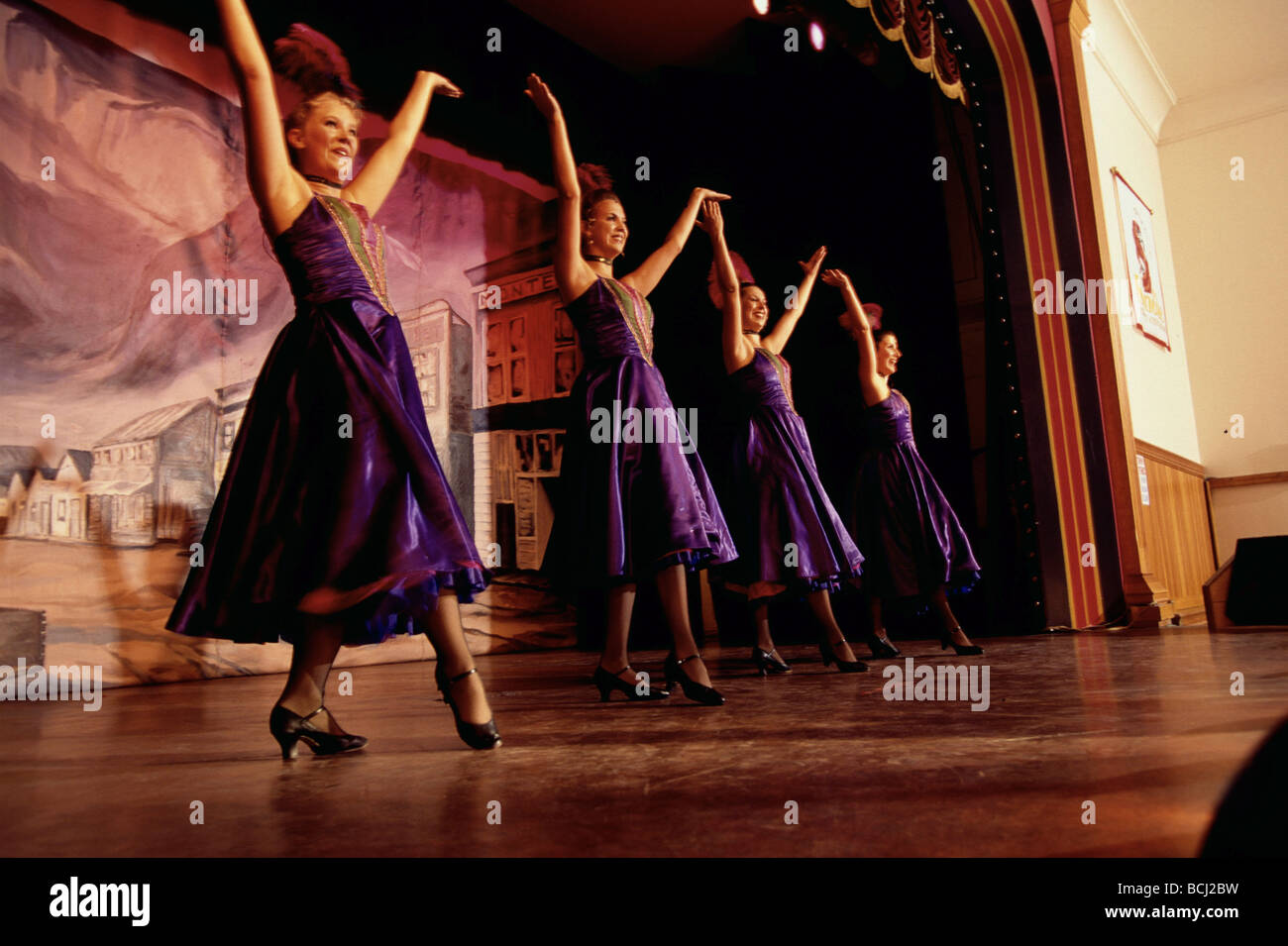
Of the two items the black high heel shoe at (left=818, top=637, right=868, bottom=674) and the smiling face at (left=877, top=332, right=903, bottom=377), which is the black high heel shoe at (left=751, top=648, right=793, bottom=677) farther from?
the smiling face at (left=877, top=332, right=903, bottom=377)

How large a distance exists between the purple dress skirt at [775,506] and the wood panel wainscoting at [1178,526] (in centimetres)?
339

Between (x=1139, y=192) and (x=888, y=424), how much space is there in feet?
17.6

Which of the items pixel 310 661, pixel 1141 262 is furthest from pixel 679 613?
pixel 1141 262

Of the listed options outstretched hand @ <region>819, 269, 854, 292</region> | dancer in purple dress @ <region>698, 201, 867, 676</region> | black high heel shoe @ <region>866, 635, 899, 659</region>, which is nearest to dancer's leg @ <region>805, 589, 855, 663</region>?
dancer in purple dress @ <region>698, 201, 867, 676</region>

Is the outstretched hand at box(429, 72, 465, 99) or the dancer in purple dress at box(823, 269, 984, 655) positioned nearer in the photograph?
the outstretched hand at box(429, 72, 465, 99)

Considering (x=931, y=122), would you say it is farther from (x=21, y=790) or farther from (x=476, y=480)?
(x=21, y=790)

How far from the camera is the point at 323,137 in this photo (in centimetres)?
180

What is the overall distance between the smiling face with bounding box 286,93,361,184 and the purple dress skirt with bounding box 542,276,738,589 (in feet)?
2.63

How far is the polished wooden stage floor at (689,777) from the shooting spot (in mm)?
942

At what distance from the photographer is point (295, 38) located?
71.8 inches

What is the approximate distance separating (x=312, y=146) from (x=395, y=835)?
4.64 feet

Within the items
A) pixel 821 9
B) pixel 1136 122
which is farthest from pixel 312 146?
pixel 1136 122

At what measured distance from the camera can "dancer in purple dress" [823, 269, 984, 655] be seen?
12.2 feet

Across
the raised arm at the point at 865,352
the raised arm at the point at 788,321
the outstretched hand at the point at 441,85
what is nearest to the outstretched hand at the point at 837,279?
the raised arm at the point at 865,352
